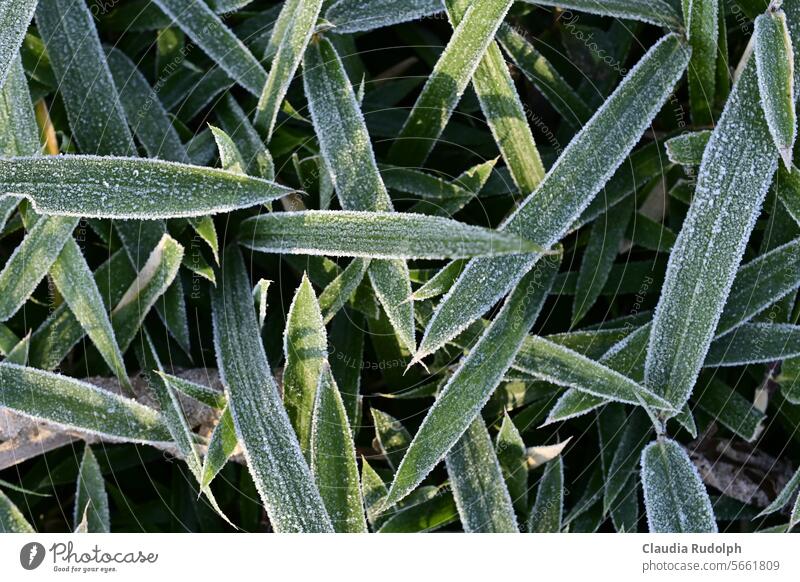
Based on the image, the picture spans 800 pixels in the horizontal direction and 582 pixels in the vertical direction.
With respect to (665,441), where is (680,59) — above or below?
above

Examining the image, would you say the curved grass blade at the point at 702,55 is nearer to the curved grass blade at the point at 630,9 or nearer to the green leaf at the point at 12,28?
the curved grass blade at the point at 630,9

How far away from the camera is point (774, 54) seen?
61cm

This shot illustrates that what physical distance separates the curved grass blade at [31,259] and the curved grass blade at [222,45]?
0.20 meters

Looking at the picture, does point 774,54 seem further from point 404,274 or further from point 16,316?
point 16,316

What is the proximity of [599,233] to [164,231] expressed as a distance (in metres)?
0.40

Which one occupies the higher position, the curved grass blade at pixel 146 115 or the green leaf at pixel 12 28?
the green leaf at pixel 12 28

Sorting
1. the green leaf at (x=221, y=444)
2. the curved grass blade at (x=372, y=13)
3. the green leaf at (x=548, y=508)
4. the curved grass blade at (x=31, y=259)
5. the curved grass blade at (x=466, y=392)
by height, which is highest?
the curved grass blade at (x=372, y=13)

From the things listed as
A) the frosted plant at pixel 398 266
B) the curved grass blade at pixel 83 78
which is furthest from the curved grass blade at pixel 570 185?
the curved grass blade at pixel 83 78

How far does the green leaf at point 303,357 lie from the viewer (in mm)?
627

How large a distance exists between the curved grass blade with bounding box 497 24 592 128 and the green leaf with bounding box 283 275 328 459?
11.3 inches

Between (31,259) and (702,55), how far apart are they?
2.02ft

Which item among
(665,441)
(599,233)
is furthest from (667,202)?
(665,441)

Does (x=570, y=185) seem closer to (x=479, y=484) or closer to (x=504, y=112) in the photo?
(x=504, y=112)

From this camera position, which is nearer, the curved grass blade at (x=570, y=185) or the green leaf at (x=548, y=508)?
the curved grass blade at (x=570, y=185)
